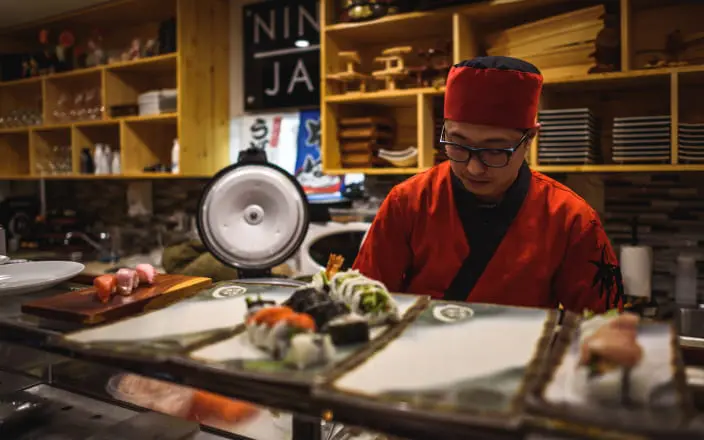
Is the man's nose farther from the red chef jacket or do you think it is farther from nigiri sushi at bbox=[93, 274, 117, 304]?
nigiri sushi at bbox=[93, 274, 117, 304]

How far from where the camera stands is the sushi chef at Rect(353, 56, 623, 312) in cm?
159

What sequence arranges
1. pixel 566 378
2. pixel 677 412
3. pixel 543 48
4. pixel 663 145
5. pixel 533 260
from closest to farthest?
pixel 677 412 → pixel 566 378 → pixel 533 260 → pixel 663 145 → pixel 543 48

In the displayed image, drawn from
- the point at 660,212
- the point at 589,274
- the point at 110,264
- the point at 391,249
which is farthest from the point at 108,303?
the point at 110,264

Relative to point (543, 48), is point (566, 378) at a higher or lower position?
lower

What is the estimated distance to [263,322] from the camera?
3.16ft

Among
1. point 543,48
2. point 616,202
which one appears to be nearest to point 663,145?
point 616,202

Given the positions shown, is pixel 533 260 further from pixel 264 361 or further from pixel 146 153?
pixel 146 153

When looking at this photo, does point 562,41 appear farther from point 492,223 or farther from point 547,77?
point 492,223

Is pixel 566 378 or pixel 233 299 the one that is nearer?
pixel 566 378

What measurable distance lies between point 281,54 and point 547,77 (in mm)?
1868

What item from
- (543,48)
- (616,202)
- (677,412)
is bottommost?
(677,412)

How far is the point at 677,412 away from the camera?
2.22 ft

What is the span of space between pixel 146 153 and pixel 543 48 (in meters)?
2.92

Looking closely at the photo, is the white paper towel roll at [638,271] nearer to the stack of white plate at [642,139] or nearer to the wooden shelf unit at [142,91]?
the stack of white plate at [642,139]
